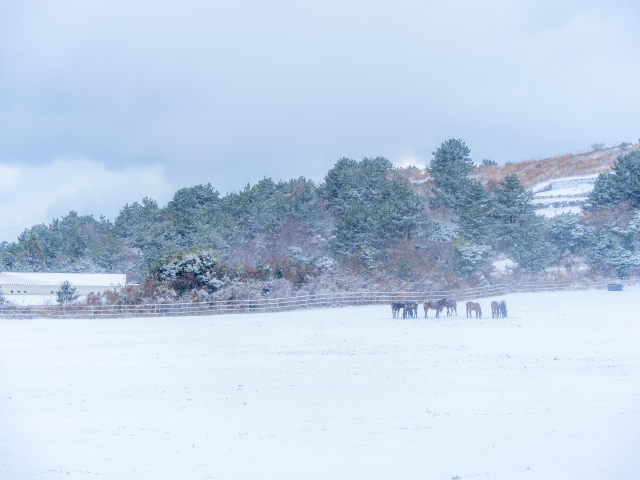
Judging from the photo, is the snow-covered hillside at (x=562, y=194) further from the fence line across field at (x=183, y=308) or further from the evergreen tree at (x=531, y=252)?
the fence line across field at (x=183, y=308)

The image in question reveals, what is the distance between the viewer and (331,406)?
1048cm

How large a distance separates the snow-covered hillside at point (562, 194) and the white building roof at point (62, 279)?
148 feet

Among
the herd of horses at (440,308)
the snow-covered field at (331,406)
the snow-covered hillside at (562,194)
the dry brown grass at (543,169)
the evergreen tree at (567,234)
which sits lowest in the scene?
the snow-covered field at (331,406)

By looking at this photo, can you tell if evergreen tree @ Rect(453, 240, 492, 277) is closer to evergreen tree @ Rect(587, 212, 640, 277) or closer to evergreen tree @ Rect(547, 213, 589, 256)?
evergreen tree @ Rect(587, 212, 640, 277)

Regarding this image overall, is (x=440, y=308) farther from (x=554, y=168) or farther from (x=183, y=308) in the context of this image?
(x=554, y=168)

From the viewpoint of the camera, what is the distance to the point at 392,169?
8550 centimetres

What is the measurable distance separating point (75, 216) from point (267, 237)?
178 feet

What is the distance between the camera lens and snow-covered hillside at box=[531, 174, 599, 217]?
6059 cm

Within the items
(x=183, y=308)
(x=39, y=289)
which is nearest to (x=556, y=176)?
(x=183, y=308)

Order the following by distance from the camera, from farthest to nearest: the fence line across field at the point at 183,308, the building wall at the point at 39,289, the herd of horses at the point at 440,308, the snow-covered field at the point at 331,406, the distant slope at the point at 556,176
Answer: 1. the distant slope at the point at 556,176
2. the building wall at the point at 39,289
3. the fence line across field at the point at 183,308
4. the herd of horses at the point at 440,308
5. the snow-covered field at the point at 331,406

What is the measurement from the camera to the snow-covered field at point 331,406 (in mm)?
7445

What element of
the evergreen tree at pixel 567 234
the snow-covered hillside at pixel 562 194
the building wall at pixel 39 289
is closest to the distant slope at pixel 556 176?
the snow-covered hillside at pixel 562 194

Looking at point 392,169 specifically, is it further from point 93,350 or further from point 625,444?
point 625,444

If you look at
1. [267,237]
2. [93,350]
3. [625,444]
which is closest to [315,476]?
[625,444]
